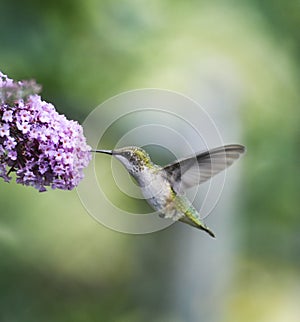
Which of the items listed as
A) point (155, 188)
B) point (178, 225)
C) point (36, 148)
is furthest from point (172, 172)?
point (178, 225)

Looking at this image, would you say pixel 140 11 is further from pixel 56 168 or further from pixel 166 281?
pixel 56 168

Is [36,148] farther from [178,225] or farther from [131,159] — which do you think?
[178,225]

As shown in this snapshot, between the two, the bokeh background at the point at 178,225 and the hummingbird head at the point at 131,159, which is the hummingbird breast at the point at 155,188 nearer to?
the hummingbird head at the point at 131,159

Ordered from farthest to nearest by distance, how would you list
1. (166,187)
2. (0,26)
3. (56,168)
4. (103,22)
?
(103,22) → (0,26) → (166,187) → (56,168)

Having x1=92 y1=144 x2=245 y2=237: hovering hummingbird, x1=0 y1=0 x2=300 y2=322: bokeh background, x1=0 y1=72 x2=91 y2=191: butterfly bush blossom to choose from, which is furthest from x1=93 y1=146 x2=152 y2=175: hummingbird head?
x1=0 y1=0 x2=300 y2=322: bokeh background

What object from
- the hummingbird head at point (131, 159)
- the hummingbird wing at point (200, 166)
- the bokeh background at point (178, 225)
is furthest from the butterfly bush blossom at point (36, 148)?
the bokeh background at point (178, 225)

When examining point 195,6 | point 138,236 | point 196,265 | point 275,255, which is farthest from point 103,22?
point 275,255
